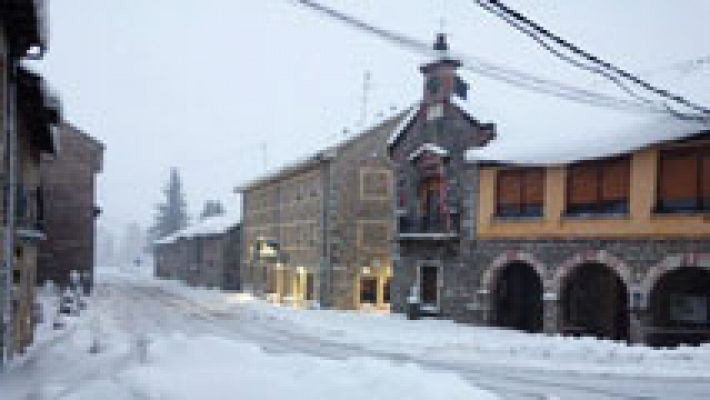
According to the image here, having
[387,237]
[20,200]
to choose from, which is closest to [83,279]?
[387,237]

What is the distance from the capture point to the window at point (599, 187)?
75.2ft

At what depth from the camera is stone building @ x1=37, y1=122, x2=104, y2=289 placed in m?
42.9

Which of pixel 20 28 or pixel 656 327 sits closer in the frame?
pixel 20 28

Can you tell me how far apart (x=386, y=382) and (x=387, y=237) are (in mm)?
29893

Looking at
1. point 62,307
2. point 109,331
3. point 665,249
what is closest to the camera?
point 665,249

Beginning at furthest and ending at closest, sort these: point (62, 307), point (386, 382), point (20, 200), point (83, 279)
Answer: point (83, 279)
point (62, 307)
point (20, 200)
point (386, 382)

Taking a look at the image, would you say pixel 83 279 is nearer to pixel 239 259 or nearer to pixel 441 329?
pixel 239 259

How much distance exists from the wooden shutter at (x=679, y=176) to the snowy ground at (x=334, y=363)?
4523 millimetres

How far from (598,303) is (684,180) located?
21.4ft

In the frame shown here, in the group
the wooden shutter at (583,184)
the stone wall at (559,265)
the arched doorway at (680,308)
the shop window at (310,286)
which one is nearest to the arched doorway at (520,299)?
the stone wall at (559,265)

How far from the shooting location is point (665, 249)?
21.5 meters

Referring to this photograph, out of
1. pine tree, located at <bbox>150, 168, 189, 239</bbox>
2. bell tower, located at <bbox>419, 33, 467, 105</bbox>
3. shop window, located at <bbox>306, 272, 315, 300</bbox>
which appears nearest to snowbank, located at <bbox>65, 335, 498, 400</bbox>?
bell tower, located at <bbox>419, 33, 467, 105</bbox>

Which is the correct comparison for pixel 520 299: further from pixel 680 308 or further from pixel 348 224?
pixel 348 224

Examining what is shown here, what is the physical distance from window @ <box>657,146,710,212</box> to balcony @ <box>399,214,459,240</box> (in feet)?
28.4
